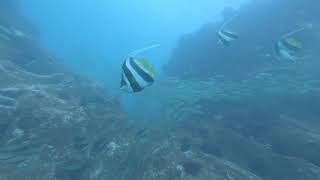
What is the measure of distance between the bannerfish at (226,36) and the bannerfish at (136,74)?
114 inches

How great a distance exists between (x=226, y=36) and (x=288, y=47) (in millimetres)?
1166

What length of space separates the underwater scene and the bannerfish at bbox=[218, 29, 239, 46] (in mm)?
19

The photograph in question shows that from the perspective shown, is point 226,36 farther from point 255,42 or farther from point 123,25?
point 123,25

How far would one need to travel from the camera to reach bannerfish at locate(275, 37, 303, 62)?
5.27 m

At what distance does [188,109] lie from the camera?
17828 mm

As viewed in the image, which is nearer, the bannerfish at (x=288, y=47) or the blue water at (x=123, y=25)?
the bannerfish at (x=288, y=47)

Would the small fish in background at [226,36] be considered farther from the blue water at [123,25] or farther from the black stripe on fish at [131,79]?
the blue water at [123,25]

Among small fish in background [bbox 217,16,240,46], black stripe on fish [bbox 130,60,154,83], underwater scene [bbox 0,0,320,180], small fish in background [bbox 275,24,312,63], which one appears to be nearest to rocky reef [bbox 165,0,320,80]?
underwater scene [bbox 0,0,320,180]

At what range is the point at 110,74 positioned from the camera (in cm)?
3597

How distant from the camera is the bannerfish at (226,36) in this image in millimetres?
5980

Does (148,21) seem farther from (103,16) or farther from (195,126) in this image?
(195,126)

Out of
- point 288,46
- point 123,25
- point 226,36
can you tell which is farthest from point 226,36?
point 123,25

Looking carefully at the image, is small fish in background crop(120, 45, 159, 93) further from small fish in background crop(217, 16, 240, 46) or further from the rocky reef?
the rocky reef

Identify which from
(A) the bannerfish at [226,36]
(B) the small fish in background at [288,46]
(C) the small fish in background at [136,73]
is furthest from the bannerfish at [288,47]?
(C) the small fish in background at [136,73]
